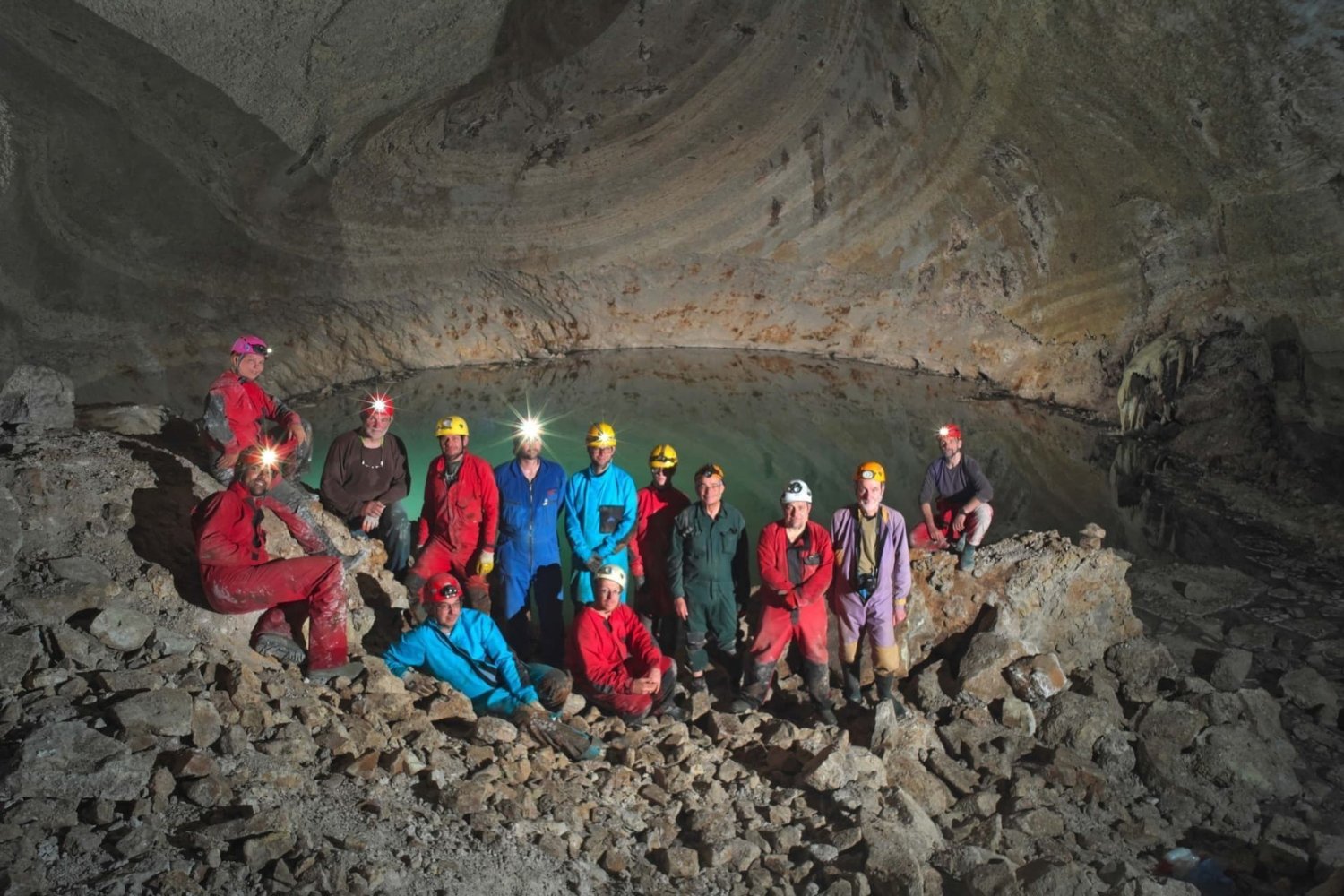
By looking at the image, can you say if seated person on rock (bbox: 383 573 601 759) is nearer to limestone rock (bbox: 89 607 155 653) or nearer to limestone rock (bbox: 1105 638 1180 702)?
limestone rock (bbox: 89 607 155 653)

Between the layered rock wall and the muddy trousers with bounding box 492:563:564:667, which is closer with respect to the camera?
the muddy trousers with bounding box 492:563:564:667

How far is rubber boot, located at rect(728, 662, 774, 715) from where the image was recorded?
5.56 m

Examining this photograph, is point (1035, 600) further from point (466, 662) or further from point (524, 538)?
point (466, 662)

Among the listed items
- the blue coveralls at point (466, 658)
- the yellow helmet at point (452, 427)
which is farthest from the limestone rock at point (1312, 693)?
the yellow helmet at point (452, 427)

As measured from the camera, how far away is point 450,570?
609cm

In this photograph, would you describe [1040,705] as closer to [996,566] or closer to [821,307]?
[996,566]

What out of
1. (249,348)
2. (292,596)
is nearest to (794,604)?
(292,596)

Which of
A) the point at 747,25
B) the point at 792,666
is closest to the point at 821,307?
the point at 747,25

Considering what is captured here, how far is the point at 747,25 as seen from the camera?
15.2m

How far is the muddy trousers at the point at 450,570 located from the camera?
598cm

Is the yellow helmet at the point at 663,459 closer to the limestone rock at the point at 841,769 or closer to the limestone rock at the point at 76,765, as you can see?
the limestone rock at the point at 841,769

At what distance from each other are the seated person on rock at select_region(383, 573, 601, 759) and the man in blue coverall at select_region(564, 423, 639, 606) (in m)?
0.81

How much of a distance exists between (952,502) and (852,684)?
1638 mm

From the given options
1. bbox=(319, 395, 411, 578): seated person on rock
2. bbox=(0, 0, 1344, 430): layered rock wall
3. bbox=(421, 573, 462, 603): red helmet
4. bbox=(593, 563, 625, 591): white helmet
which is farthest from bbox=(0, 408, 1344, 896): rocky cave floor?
bbox=(0, 0, 1344, 430): layered rock wall
